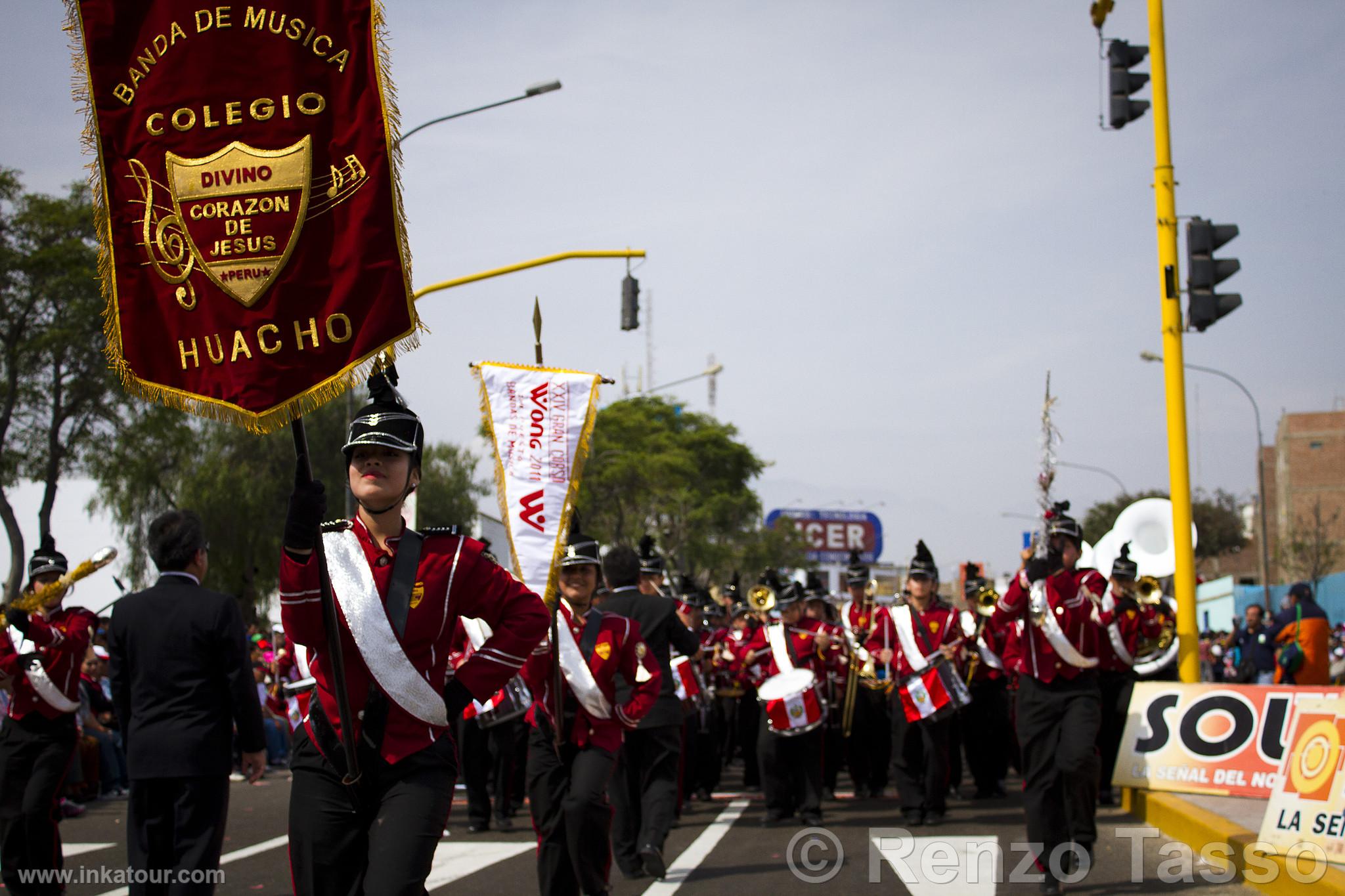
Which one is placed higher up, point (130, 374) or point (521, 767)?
point (130, 374)

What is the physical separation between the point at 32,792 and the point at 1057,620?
19.9 feet

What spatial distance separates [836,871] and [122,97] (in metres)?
6.97

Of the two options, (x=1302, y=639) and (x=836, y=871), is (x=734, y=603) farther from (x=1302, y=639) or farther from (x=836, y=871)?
(x=836, y=871)

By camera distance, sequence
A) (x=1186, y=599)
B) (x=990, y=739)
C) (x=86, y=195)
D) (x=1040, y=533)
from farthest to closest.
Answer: (x=86, y=195) → (x=990, y=739) → (x=1186, y=599) → (x=1040, y=533)

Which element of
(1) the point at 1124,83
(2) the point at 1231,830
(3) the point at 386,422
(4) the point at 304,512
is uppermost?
(1) the point at 1124,83

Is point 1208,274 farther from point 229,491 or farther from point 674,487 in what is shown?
point 674,487

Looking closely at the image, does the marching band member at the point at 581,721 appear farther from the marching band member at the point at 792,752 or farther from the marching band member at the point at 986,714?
the marching band member at the point at 986,714

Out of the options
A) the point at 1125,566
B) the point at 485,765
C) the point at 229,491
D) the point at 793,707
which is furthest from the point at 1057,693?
the point at 229,491

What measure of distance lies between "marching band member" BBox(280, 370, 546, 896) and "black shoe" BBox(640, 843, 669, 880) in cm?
441

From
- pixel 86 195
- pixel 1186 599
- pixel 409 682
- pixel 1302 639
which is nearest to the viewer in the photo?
pixel 409 682

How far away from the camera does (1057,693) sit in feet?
29.8

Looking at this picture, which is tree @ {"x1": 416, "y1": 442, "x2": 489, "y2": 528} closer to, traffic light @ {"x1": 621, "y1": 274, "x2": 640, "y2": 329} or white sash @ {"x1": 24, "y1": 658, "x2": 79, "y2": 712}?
traffic light @ {"x1": 621, "y1": 274, "x2": 640, "y2": 329}

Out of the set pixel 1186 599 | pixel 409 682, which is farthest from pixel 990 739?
pixel 409 682

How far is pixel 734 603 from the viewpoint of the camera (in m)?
20.6
